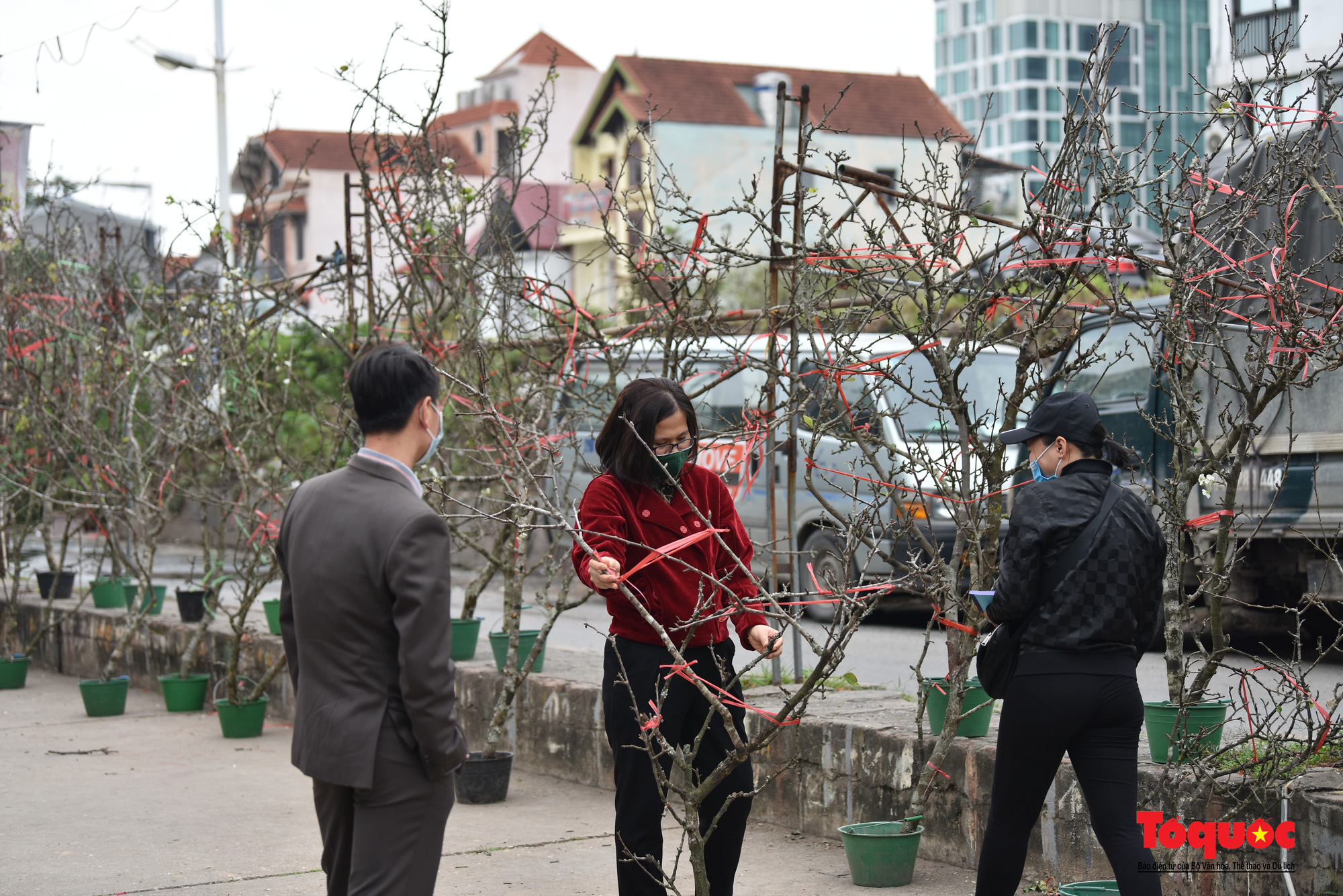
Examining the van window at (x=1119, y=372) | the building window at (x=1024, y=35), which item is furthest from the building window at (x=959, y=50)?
the van window at (x=1119, y=372)

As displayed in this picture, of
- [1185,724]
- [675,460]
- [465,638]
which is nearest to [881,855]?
A: [1185,724]

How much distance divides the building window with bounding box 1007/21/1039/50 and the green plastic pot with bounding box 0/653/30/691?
377ft

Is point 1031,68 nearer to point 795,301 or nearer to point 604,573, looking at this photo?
point 795,301

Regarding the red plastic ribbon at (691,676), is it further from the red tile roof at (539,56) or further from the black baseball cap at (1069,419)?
the red tile roof at (539,56)

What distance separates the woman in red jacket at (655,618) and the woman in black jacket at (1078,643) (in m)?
0.69

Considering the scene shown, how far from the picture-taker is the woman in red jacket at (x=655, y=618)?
376cm

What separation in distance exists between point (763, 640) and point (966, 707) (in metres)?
1.48

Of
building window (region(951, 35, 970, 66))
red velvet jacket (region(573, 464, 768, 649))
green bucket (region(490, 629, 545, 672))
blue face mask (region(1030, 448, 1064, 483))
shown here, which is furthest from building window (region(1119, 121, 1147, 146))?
red velvet jacket (region(573, 464, 768, 649))

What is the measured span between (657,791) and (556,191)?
44.3 m

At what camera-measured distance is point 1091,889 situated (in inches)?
158

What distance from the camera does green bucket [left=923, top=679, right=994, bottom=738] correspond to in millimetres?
4891

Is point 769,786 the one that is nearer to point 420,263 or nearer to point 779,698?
point 779,698

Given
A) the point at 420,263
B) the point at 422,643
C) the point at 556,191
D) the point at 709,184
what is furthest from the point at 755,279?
the point at 422,643

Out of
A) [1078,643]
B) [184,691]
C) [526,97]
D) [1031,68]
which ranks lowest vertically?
[184,691]
